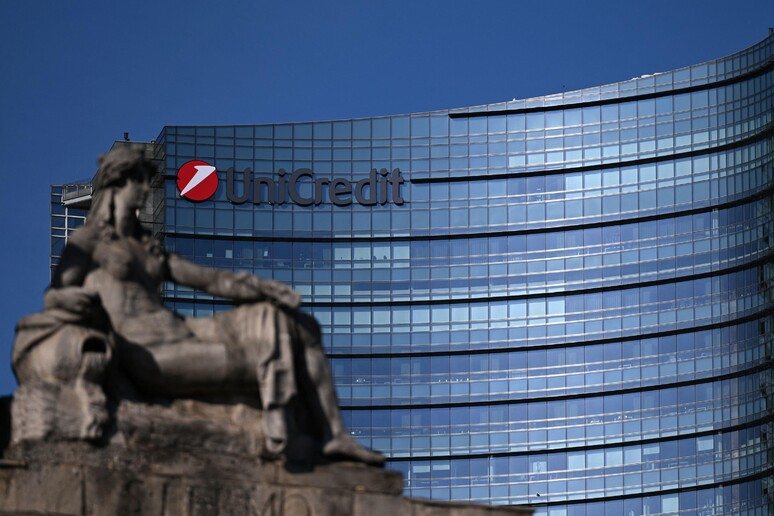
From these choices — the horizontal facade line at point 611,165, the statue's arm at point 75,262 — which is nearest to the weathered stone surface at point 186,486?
the statue's arm at point 75,262

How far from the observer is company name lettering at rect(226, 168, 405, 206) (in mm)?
123438

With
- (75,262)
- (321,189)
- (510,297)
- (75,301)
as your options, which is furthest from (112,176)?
(321,189)

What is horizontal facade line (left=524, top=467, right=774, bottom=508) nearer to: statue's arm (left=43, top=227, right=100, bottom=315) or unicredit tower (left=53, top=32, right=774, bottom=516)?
unicredit tower (left=53, top=32, right=774, bottom=516)

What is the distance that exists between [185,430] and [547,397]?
90.8 m

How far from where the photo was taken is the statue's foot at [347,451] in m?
28.7

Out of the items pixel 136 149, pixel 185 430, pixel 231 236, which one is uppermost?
pixel 231 236

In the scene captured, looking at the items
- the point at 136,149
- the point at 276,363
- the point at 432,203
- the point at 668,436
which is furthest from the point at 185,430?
the point at 432,203

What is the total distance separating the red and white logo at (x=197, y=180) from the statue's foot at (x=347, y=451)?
93176mm

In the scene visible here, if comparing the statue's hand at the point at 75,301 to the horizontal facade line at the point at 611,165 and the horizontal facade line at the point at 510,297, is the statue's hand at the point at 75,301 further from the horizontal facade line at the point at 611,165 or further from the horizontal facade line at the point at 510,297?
the horizontal facade line at the point at 611,165

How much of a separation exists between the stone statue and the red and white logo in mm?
91705

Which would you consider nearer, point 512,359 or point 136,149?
point 136,149

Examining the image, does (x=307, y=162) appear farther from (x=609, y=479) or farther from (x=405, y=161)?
(x=609, y=479)

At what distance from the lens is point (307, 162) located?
124938 millimetres

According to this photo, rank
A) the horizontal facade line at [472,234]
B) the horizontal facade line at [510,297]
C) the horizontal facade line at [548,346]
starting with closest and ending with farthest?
the horizontal facade line at [548,346] → the horizontal facade line at [510,297] → the horizontal facade line at [472,234]
